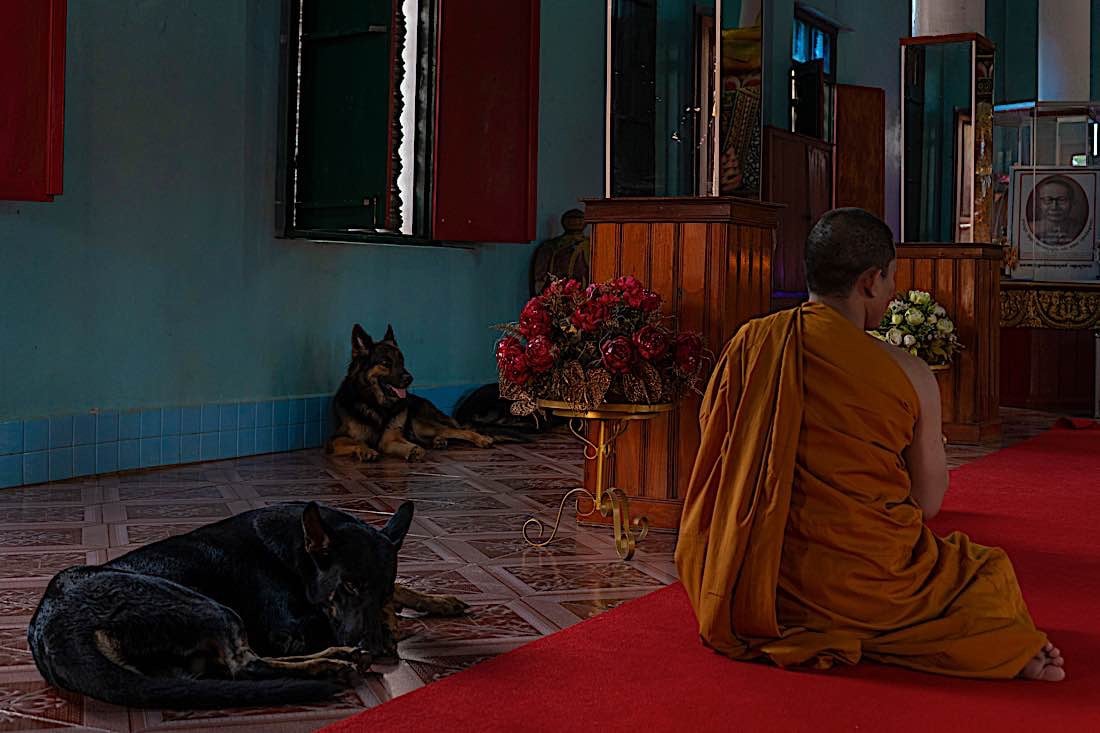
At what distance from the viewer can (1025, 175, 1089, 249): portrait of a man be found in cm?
1415

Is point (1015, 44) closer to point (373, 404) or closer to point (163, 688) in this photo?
point (373, 404)

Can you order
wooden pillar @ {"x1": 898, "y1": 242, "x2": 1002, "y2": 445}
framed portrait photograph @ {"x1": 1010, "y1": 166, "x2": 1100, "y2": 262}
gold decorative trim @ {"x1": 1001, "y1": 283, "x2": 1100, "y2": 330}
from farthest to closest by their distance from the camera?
1. framed portrait photograph @ {"x1": 1010, "y1": 166, "x2": 1100, "y2": 262}
2. gold decorative trim @ {"x1": 1001, "y1": 283, "x2": 1100, "y2": 330}
3. wooden pillar @ {"x1": 898, "y1": 242, "x2": 1002, "y2": 445}

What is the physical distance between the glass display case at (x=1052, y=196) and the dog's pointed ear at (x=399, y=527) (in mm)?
11981

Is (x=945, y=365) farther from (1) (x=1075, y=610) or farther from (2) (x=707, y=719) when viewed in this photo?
(2) (x=707, y=719)

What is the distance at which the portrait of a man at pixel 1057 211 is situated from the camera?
14.1 metres

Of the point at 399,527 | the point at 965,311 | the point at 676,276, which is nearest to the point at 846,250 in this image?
the point at 399,527

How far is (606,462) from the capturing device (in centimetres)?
552

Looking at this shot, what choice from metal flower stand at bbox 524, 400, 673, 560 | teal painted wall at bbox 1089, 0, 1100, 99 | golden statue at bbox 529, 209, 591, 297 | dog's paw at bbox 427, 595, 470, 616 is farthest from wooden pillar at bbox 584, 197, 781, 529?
teal painted wall at bbox 1089, 0, 1100, 99

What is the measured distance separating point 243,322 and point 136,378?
827 millimetres

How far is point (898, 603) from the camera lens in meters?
3.60

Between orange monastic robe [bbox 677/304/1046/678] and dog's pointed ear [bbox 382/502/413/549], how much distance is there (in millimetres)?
849

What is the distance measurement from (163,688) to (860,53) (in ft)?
49.0

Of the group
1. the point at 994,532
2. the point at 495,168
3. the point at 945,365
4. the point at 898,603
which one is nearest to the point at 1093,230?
the point at 945,365

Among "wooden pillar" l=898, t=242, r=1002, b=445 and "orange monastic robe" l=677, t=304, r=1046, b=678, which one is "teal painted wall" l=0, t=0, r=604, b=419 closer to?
"wooden pillar" l=898, t=242, r=1002, b=445
